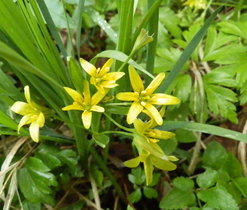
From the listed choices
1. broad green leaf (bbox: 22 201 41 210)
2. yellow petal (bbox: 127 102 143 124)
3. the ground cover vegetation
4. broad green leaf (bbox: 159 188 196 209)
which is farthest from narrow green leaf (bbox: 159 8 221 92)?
broad green leaf (bbox: 22 201 41 210)

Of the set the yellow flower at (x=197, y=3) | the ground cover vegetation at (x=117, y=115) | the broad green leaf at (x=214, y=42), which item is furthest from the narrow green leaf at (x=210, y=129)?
the yellow flower at (x=197, y=3)

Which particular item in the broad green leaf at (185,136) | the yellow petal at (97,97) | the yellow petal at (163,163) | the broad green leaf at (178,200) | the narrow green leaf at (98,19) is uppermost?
the narrow green leaf at (98,19)

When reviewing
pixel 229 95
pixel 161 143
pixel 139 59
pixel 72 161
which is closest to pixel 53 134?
pixel 72 161

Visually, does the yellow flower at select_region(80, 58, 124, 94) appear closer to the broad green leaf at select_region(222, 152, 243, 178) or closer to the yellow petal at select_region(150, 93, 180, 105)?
the yellow petal at select_region(150, 93, 180, 105)

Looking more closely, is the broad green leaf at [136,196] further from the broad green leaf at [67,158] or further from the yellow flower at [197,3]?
the yellow flower at [197,3]

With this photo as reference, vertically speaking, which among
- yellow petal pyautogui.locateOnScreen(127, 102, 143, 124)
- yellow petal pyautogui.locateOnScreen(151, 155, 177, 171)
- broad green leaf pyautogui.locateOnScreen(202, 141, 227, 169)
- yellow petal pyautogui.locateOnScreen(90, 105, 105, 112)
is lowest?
broad green leaf pyautogui.locateOnScreen(202, 141, 227, 169)

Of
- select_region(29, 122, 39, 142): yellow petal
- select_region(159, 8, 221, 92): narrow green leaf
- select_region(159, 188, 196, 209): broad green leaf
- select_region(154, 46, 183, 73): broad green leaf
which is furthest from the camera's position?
select_region(154, 46, 183, 73): broad green leaf

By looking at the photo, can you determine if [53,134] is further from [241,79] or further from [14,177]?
[241,79]
